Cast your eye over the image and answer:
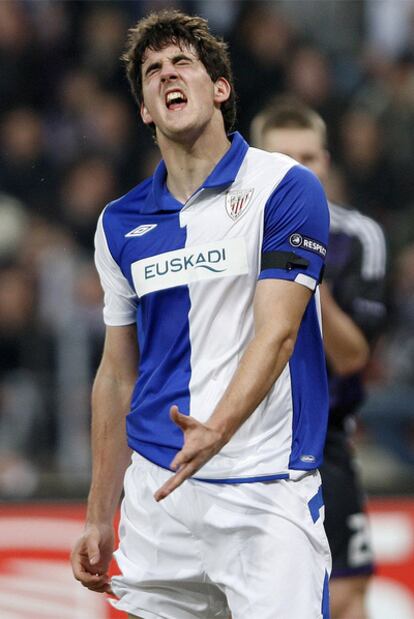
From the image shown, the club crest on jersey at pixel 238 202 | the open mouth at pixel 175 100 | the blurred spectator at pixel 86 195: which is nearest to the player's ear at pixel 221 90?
the open mouth at pixel 175 100

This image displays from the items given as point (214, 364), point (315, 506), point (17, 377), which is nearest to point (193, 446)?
point (214, 364)

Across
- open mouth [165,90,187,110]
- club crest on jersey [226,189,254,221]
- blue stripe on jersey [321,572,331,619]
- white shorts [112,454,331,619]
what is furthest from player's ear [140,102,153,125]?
blue stripe on jersey [321,572,331,619]

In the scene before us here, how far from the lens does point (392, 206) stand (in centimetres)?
731

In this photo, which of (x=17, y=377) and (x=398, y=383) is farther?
(x=398, y=383)

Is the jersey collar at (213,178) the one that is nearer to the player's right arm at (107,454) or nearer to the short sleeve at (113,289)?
the short sleeve at (113,289)

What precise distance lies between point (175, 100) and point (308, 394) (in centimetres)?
75

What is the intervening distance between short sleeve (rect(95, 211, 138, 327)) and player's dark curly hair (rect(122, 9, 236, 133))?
415 mm

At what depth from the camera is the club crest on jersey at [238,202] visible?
2.79 m

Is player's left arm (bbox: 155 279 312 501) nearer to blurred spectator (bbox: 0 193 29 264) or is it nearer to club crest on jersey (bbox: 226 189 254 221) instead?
club crest on jersey (bbox: 226 189 254 221)

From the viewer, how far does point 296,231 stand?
2715 mm

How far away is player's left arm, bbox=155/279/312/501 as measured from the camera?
7.89 feet

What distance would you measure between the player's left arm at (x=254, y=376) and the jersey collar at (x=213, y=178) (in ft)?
0.99

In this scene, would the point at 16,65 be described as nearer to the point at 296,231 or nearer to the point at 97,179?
the point at 97,179

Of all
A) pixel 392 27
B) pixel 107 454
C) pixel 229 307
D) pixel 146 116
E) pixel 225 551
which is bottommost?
pixel 225 551
